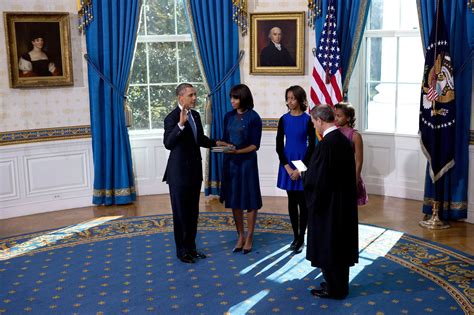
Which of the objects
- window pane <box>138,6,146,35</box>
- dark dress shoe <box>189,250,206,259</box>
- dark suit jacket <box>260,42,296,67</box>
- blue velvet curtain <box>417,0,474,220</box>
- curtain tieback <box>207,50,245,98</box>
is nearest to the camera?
dark dress shoe <box>189,250,206,259</box>

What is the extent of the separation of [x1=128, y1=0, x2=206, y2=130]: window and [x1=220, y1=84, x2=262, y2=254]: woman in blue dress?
2995 mm

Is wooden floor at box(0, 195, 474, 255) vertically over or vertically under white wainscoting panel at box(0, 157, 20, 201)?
under

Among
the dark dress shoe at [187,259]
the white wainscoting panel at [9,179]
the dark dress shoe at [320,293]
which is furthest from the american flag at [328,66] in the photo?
the white wainscoting panel at [9,179]

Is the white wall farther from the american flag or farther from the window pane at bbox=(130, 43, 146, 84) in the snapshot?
the american flag

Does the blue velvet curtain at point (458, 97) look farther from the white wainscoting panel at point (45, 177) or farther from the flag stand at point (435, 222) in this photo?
the white wainscoting panel at point (45, 177)

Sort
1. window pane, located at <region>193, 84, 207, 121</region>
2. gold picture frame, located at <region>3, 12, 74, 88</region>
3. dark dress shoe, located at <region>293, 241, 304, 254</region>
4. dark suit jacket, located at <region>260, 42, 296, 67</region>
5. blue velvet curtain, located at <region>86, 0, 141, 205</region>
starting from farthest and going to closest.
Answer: window pane, located at <region>193, 84, 207, 121</region>
dark suit jacket, located at <region>260, 42, 296, 67</region>
blue velvet curtain, located at <region>86, 0, 141, 205</region>
gold picture frame, located at <region>3, 12, 74, 88</region>
dark dress shoe, located at <region>293, 241, 304, 254</region>

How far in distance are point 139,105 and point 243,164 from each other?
129 inches

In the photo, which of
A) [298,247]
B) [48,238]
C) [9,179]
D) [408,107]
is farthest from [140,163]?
[408,107]

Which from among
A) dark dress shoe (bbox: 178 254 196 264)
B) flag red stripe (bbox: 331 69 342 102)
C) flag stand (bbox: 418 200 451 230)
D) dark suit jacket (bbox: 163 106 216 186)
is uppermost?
flag red stripe (bbox: 331 69 342 102)

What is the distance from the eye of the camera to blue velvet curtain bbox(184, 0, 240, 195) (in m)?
8.27

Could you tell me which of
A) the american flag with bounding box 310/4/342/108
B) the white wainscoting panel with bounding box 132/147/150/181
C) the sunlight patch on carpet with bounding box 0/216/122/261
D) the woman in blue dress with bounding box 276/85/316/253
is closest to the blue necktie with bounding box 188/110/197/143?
the woman in blue dress with bounding box 276/85/316/253

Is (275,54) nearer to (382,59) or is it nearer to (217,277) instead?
(382,59)

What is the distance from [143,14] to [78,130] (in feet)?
6.18

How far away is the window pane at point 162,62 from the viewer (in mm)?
8711
